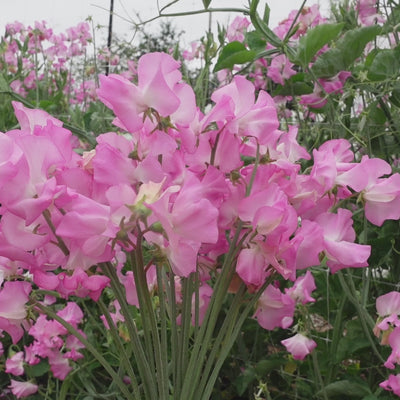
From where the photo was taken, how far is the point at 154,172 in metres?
0.52

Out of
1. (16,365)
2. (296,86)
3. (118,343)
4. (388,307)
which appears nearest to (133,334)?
(118,343)

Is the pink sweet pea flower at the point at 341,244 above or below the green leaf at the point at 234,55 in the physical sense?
below

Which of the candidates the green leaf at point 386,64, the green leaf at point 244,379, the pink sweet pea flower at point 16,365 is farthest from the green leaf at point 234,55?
the pink sweet pea flower at point 16,365

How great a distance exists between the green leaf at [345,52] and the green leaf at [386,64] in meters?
0.03

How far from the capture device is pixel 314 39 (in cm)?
93

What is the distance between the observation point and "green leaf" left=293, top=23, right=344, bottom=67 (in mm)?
902

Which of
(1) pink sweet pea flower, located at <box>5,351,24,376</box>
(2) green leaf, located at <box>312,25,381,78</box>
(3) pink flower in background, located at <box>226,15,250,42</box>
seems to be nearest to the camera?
(2) green leaf, located at <box>312,25,381,78</box>

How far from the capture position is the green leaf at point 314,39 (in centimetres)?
90

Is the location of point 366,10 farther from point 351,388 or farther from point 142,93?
point 142,93

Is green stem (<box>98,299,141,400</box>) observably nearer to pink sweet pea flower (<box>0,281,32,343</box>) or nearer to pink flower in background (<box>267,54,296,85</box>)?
pink sweet pea flower (<box>0,281,32,343</box>)

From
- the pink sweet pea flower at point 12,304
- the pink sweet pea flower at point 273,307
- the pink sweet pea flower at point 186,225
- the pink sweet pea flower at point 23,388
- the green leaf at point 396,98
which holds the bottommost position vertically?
the pink sweet pea flower at point 23,388

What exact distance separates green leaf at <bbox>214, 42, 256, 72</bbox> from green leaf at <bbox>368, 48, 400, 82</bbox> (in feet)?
0.75

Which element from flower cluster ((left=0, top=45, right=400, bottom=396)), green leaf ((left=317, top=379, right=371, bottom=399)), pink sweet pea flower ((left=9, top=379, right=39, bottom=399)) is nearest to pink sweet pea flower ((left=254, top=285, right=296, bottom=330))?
flower cluster ((left=0, top=45, right=400, bottom=396))

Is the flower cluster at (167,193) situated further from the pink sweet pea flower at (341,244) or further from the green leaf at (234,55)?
the green leaf at (234,55)
